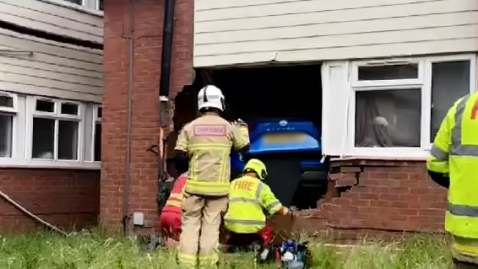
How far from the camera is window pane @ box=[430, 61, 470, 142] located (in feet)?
28.8

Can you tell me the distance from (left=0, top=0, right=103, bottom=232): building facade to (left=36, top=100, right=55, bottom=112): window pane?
0.02 meters

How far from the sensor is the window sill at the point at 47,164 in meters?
11.5

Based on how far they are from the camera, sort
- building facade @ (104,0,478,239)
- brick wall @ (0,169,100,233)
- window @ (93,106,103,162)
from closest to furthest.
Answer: building facade @ (104,0,478,239)
brick wall @ (0,169,100,233)
window @ (93,106,103,162)

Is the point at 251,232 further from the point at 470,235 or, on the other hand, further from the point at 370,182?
the point at 470,235

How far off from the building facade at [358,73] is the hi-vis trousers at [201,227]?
1773 millimetres

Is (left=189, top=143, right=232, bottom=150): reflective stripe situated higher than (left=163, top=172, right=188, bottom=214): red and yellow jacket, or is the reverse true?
(left=189, top=143, right=232, bottom=150): reflective stripe

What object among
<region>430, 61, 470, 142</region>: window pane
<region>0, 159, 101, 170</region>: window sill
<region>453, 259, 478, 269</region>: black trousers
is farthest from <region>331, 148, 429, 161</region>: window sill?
<region>0, 159, 101, 170</region>: window sill

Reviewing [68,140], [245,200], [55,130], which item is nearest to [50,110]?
[55,130]

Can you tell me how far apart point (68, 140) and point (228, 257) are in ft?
18.1

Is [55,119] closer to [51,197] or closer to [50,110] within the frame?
[50,110]

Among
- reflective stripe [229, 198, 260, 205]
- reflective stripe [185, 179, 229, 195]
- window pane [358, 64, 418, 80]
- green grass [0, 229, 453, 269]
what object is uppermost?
window pane [358, 64, 418, 80]

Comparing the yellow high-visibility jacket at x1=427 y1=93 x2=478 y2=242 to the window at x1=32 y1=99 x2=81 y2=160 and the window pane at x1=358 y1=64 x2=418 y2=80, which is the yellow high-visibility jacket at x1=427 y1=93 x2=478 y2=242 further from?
the window at x1=32 y1=99 x2=81 y2=160

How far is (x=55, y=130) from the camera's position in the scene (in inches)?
484

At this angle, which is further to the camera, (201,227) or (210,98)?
(210,98)
